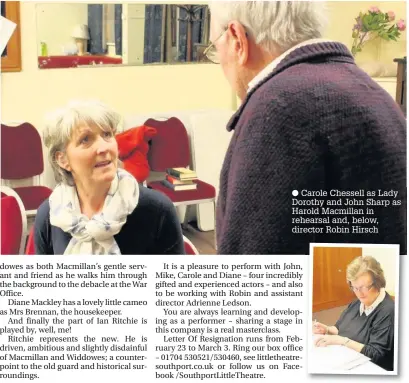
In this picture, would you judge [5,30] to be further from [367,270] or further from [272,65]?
[367,270]

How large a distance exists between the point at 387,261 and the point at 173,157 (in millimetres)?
559

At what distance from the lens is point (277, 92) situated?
98 centimetres

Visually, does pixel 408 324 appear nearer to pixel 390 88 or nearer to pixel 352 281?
pixel 352 281

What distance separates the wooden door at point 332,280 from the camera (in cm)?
126

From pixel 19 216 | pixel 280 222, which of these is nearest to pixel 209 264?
pixel 280 222

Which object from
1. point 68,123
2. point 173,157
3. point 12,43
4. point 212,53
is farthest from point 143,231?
point 12,43

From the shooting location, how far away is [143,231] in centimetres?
129

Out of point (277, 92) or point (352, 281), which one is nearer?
point (277, 92)

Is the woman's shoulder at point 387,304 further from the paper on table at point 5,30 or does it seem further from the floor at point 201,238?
the paper on table at point 5,30

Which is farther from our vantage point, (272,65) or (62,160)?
(62,160)

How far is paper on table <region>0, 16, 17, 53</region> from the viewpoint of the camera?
50.9 inches

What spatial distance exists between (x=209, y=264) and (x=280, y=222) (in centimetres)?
28

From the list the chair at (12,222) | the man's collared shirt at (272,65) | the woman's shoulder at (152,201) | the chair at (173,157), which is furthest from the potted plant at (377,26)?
the chair at (12,222)

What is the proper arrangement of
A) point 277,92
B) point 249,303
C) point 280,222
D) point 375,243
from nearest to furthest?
point 277,92 → point 280,222 → point 375,243 → point 249,303
